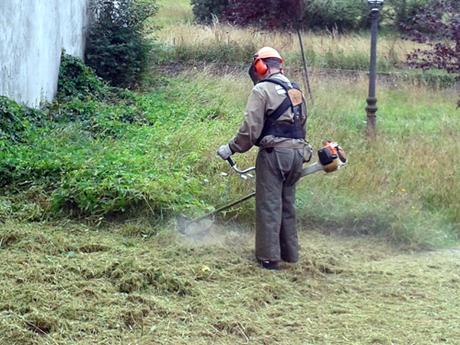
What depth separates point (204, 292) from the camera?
17.8 feet

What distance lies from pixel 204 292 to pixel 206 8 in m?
21.6

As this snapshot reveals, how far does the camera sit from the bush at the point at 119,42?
46.1 ft

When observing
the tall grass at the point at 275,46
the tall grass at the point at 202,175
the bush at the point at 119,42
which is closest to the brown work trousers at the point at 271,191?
the tall grass at the point at 202,175

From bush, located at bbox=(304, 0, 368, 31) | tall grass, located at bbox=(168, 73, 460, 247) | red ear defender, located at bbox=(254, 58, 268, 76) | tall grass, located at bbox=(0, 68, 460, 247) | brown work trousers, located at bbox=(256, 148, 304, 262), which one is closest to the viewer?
brown work trousers, located at bbox=(256, 148, 304, 262)

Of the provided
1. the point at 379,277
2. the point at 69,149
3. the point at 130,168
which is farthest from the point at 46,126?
the point at 379,277

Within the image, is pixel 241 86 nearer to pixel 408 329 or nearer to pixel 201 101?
pixel 201 101

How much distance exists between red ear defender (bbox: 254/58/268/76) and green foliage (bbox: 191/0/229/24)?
65.0 feet

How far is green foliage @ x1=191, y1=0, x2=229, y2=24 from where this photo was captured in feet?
84.4

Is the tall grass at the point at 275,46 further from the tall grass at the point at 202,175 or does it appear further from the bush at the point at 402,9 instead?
the tall grass at the point at 202,175

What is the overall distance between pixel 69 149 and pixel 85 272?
2817 mm

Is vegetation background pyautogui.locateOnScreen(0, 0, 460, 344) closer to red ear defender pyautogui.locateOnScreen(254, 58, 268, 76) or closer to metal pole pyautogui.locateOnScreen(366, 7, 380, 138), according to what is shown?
metal pole pyautogui.locateOnScreen(366, 7, 380, 138)

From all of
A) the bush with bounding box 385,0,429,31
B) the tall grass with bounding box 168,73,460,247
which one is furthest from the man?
the bush with bounding box 385,0,429,31

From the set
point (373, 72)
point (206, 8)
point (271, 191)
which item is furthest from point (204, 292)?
point (206, 8)

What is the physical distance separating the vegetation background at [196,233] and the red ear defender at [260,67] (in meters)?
1.46
